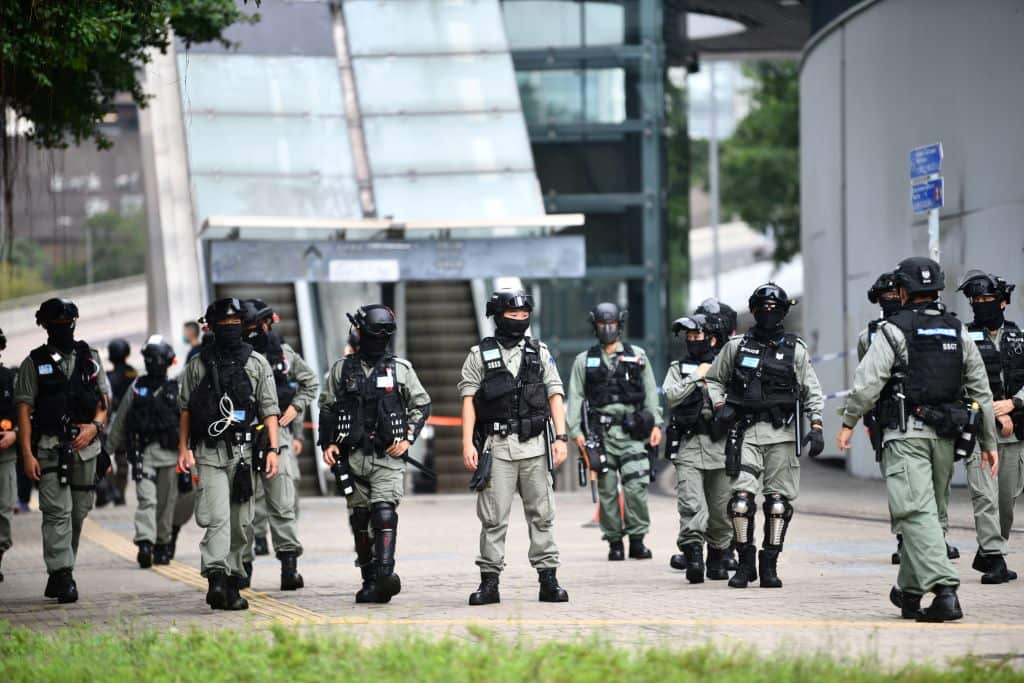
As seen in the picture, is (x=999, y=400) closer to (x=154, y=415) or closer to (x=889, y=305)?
(x=889, y=305)

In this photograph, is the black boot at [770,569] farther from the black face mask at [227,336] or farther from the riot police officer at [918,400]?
the black face mask at [227,336]

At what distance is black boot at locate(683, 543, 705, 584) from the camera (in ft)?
38.2

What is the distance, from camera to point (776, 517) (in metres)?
11.0

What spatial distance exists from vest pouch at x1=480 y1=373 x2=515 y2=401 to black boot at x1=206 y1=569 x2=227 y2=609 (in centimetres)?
208

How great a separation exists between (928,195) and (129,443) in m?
7.33

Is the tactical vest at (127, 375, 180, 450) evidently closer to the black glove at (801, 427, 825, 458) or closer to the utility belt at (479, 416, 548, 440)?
the utility belt at (479, 416, 548, 440)

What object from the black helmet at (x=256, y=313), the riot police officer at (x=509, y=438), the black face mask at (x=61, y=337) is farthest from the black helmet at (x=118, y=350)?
the riot police officer at (x=509, y=438)

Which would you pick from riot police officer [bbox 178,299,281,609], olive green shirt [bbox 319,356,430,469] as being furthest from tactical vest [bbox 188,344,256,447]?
olive green shirt [bbox 319,356,430,469]

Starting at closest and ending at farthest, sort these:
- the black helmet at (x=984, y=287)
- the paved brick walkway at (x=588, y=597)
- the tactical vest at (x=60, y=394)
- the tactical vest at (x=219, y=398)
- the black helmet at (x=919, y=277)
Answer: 1. the paved brick walkway at (x=588, y=597)
2. the black helmet at (x=919, y=277)
3. the tactical vest at (x=219, y=398)
4. the black helmet at (x=984, y=287)
5. the tactical vest at (x=60, y=394)

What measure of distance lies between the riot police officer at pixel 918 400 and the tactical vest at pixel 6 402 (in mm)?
6450

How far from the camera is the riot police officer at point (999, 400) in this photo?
11.2 meters

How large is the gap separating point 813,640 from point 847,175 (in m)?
15.0

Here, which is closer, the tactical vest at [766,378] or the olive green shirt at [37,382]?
the tactical vest at [766,378]

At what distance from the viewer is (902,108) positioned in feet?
66.7
